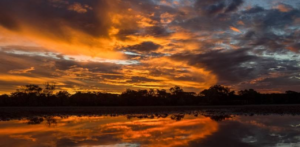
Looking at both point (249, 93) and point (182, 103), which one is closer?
point (182, 103)

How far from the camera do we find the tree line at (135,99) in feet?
331

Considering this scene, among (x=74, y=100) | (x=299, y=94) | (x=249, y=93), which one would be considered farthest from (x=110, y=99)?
(x=299, y=94)

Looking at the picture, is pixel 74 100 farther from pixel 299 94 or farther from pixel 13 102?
pixel 299 94

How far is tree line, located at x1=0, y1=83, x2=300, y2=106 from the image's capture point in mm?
100875

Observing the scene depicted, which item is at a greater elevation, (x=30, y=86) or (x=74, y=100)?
(x=30, y=86)

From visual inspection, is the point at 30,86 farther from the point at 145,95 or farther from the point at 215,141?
the point at 215,141

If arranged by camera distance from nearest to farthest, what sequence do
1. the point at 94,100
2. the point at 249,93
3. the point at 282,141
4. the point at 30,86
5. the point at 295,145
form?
the point at 295,145, the point at 282,141, the point at 94,100, the point at 30,86, the point at 249,93

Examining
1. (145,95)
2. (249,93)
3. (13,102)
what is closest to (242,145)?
(145,95)

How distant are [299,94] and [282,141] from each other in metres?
131

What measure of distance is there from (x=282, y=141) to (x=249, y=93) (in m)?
117

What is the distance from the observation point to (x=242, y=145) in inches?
576

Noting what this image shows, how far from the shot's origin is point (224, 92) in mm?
130500

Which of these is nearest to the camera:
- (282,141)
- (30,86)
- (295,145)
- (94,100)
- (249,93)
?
(295,145)

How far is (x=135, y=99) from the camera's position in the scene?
10588 cm
